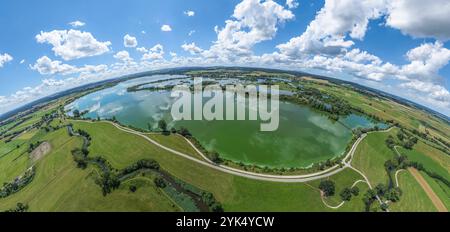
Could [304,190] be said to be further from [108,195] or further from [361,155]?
[108,195]

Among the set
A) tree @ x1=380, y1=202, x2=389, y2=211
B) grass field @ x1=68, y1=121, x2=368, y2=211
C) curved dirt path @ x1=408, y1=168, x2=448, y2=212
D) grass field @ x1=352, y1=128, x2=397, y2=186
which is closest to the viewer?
grass field @ x1=68, y1=121, x2=368, y2=211

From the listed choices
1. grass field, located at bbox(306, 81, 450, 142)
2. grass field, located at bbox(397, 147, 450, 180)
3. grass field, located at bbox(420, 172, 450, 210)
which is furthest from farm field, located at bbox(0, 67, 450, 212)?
grass field, located at bbox(306, 81, 450, 142)

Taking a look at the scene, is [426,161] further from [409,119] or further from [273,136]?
[409,119]

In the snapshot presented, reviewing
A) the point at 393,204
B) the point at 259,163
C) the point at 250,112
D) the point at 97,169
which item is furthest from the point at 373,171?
the point at 97,169

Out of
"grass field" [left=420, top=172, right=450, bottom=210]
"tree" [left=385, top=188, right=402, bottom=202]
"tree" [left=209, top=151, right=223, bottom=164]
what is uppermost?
"tree" [left=209, top=151, right=223, bottom=164]

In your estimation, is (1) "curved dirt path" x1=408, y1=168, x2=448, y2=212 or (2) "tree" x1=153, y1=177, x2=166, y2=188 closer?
(2) "tree" x1=153, y1=177, x2=166, y2=188

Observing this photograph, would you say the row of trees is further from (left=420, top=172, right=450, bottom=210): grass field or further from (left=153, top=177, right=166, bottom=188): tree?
(left=420, top=172, right=450, bottom=210): grass field
